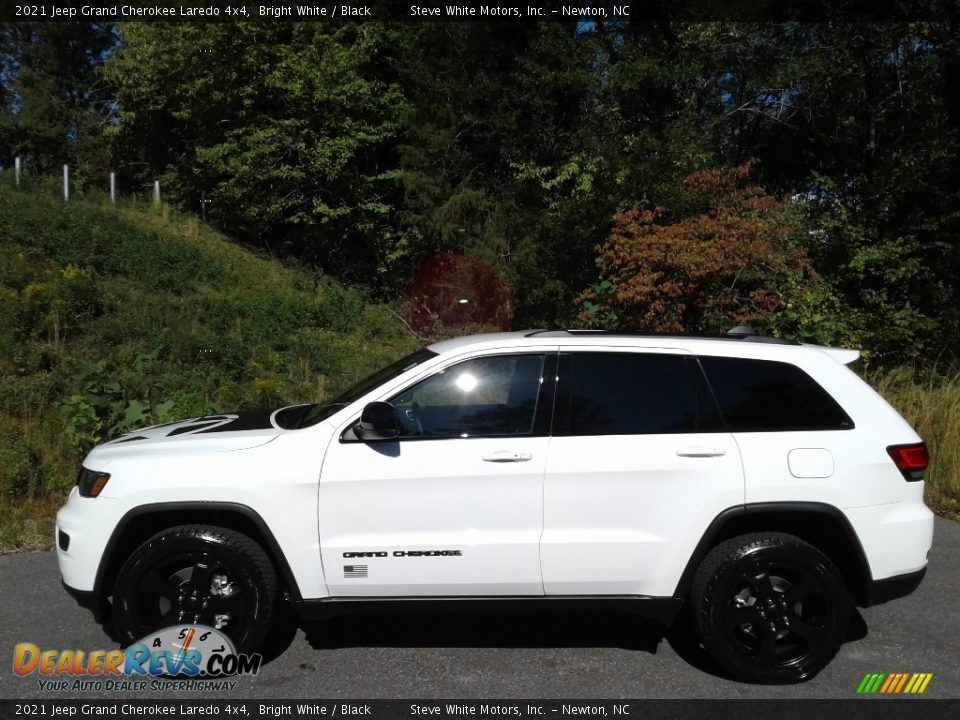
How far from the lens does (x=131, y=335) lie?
11.5 metres

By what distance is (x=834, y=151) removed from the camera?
16.0m

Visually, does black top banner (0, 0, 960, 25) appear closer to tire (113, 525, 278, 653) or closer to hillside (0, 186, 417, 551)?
hillside (0, 186, 417, 551)

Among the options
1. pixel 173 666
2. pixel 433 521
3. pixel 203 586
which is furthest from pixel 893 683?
pixel 173 666

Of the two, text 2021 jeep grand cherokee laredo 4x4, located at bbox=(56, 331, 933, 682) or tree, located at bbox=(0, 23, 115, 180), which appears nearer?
text 2021 jeep grand cherokee laredo 4x4, located at bbox=(56, 331, 933, 682)

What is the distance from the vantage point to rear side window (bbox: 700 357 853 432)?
3.95 meters

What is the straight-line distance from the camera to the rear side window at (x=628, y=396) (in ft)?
12.9

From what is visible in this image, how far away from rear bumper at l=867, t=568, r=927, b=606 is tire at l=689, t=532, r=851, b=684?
0.51 ft

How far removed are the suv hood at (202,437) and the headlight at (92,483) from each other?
0.10m

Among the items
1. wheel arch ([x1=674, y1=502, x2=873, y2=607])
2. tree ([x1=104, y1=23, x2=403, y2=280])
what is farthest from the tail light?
tree ([x1=104, y1=23, x2=403, y2=280])

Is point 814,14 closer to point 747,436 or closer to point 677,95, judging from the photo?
point 677,95

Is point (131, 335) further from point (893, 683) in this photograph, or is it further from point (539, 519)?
point (893, 683)

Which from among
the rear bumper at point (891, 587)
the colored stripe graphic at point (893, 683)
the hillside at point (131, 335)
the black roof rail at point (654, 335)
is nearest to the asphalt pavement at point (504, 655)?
the colored stripe graphic at point (893, 683)
